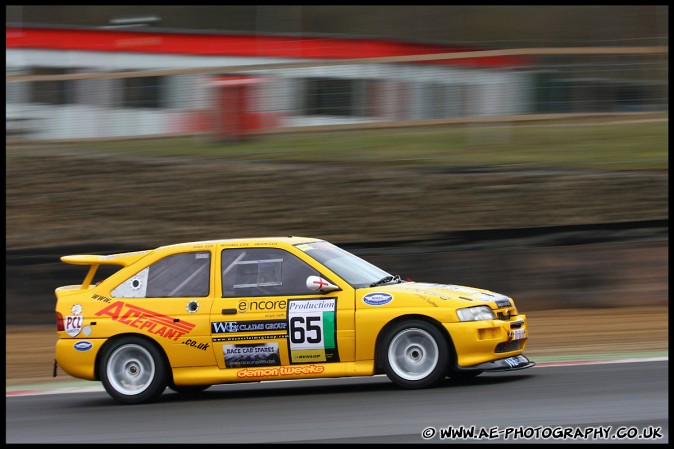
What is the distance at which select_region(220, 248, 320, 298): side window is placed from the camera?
9.13 m

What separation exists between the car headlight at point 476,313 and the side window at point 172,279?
2.30 meters

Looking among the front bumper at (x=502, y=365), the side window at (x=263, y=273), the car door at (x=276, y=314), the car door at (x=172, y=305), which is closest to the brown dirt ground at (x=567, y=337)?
the front bumper at (x=502, y=365)

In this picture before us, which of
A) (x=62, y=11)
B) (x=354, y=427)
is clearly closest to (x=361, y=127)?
(x=354, y=427)

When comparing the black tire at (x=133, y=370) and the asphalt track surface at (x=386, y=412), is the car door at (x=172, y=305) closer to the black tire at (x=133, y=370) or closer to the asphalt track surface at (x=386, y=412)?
the black tire at (x=133, y=370)

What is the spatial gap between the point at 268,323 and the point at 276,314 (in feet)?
0.34

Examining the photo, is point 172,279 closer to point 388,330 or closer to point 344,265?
point 344,265

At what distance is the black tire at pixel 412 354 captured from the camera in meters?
8.71

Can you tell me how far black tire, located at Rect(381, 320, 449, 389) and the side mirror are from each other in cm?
64

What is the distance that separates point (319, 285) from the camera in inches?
349

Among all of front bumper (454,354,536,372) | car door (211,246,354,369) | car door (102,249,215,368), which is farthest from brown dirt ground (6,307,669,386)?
car door (211,246,354,369)

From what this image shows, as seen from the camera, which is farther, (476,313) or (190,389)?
(190,389)

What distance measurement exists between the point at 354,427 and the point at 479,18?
26.3 metres

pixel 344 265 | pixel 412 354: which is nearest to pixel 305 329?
pixel 344 265

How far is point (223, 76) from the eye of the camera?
1898cm
